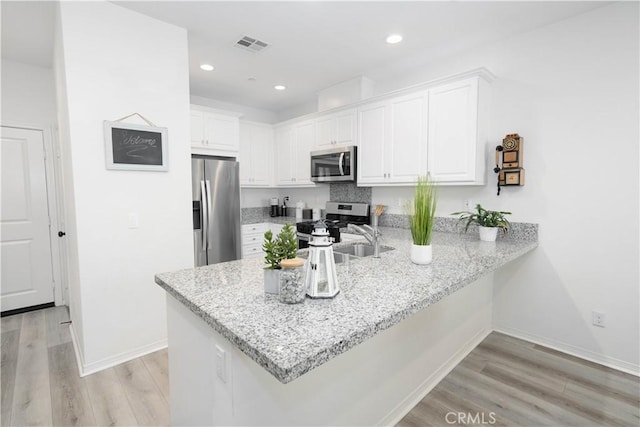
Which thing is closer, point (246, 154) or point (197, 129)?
point (197, 129)

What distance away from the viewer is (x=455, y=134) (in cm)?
276

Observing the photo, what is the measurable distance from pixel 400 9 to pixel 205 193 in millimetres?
2447

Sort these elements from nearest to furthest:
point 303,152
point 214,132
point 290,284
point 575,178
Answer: point 290,284 → point 575,178 → point 214,132 → point 303,152

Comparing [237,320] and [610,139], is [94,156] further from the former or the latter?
[610,139]

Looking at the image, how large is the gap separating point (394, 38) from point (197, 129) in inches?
93.4

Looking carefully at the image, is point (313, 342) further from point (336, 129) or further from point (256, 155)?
point (256, 155)

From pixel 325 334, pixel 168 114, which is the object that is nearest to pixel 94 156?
pixel 168 114

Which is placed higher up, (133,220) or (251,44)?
(251,44)

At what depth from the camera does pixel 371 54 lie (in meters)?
3.07

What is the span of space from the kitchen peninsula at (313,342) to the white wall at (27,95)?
3.28 metres

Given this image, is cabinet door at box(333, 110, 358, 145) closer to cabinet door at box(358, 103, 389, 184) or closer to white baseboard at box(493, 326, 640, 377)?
cabinet door at box(358, 103, 389, 184)

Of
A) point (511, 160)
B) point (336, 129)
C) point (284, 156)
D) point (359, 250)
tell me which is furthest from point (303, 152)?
point (511, 160)

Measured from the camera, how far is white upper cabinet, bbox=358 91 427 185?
3004mm

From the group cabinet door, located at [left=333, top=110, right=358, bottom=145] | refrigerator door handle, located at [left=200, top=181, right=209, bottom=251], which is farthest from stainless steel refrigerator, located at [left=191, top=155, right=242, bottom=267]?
cabinet door, located at [left=333, top=110, right=358, bottom=145]
